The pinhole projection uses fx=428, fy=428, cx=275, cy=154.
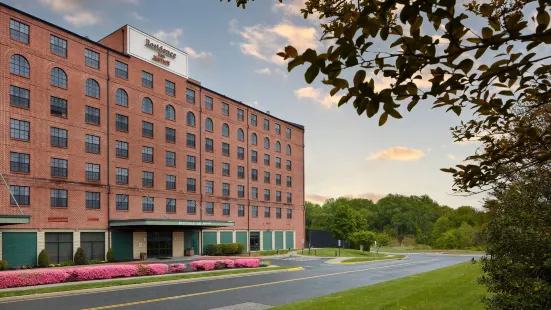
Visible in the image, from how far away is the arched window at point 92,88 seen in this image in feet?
134

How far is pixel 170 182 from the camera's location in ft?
161

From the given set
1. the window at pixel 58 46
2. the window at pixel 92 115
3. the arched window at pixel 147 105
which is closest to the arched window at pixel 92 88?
the window at pixel 92 115

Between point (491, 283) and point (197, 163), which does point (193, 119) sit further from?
point (491, 283)

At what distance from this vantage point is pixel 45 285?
22141 mm

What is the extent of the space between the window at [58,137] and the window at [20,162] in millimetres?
2633

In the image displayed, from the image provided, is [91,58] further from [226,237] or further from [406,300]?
[406,300]

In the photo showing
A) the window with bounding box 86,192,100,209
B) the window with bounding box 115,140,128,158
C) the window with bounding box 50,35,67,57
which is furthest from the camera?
the window with bounding box 115,140,128,158

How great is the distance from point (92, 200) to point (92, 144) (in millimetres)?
5321

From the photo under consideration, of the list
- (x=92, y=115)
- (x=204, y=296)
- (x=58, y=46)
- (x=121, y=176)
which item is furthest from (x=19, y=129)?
(x=204, y=296)

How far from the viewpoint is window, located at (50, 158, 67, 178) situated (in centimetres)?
3716

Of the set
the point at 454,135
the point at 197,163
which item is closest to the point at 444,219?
the point at 197,163

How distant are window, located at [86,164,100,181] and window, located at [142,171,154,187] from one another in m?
5.57

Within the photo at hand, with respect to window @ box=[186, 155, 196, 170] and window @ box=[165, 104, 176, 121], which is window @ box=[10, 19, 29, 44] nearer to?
window @ box=[165, 104, 176, 121]

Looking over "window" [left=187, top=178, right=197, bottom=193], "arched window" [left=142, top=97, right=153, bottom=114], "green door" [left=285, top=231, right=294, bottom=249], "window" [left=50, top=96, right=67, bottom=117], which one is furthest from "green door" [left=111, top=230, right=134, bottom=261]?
A: "green door" [left=285, top=231, right=294, bottom=249]
